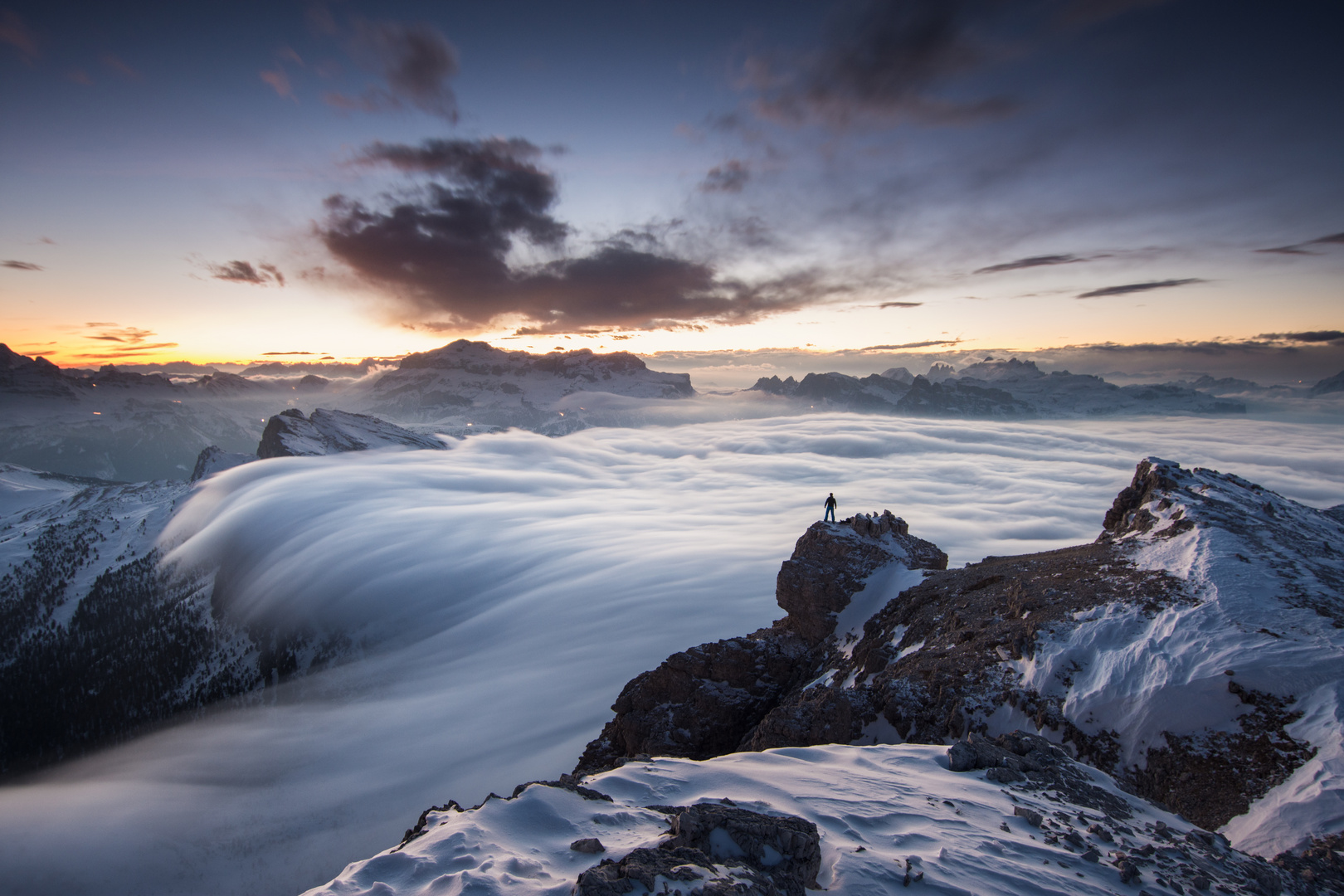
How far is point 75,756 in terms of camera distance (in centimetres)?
10394

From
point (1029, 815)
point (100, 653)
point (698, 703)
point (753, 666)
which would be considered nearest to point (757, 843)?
point (1029, 815)

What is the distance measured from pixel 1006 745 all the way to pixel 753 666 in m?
13.8

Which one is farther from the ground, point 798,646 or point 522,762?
point 798,646

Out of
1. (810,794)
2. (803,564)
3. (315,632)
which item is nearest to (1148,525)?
(803,564)

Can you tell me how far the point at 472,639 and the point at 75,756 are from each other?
104731 millimetres

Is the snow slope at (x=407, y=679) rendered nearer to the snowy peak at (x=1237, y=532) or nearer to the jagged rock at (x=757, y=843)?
the jagged rock at (x=757, y=843)

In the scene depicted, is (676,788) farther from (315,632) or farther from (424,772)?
(315,632)

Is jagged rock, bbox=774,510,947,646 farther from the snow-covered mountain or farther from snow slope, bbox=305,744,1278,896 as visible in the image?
the snow-covered mountain

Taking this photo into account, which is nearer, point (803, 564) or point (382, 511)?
point (803, 564)

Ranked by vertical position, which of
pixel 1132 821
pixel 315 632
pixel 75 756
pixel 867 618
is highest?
pixel 1132 821

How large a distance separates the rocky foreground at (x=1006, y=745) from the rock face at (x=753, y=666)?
14 centimetres

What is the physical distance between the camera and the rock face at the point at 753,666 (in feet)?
81.1

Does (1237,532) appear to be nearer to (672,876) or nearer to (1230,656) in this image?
(1230,656)

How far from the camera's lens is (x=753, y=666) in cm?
2766
